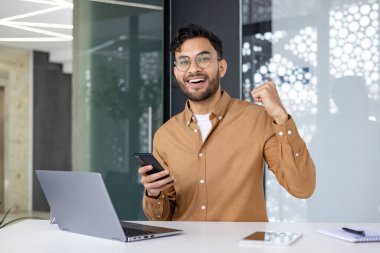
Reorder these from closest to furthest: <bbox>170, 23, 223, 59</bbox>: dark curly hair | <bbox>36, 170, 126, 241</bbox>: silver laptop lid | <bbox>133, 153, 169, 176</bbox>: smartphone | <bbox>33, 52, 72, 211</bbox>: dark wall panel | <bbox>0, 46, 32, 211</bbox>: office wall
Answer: <bbox>36, 170, 126, 241</bbox>: silver laptop lid
<bbox>133, 153, 169, 176</bbox>: smartphone
<bbox>170, 23, 223, 59</bbox>: dark curly hair
<bbox>0, 46, 32, 211</bbox>: office wall
<bbox>33, 52, 72, 211</bbox>: dark wall panel

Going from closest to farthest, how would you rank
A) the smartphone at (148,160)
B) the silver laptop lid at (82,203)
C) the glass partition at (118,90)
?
the silver laptop lid at (82,203) → the smartphone at (148,160) → the glass partition at (118,90)

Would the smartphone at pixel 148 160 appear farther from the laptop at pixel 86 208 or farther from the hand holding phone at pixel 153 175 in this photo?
the laptop at pixel 86 208

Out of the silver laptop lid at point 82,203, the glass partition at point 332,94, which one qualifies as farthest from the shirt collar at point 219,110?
the glass partition at point 332,94

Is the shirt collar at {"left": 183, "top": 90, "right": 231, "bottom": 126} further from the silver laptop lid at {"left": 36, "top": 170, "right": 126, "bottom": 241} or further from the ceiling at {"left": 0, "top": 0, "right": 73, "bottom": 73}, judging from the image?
the ceiling at {"left": 0, "top": 0, "right": 73, "bottom": 73}

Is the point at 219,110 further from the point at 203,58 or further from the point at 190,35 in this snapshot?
the point at 190,35

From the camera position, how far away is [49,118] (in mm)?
9023

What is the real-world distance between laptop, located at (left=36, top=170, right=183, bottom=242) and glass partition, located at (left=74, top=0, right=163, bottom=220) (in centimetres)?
269

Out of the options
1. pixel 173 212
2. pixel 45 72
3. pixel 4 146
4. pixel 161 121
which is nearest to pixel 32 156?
pixel 4 146

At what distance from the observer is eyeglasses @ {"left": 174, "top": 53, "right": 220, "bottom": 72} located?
239 cm

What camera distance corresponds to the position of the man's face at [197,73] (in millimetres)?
2375

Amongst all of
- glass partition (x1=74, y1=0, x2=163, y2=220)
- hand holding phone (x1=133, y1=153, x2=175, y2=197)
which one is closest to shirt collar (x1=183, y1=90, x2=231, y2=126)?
hand holding phone (x1=133, y1=153, x2=175, y2=197)

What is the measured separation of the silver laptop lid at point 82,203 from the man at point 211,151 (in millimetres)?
474

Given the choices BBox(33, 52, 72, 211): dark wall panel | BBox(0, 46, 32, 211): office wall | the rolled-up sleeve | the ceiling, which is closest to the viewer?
the rolled-up sleeve

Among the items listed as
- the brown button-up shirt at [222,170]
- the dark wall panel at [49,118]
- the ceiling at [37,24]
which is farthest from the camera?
the dark wall panel at [49,118]
